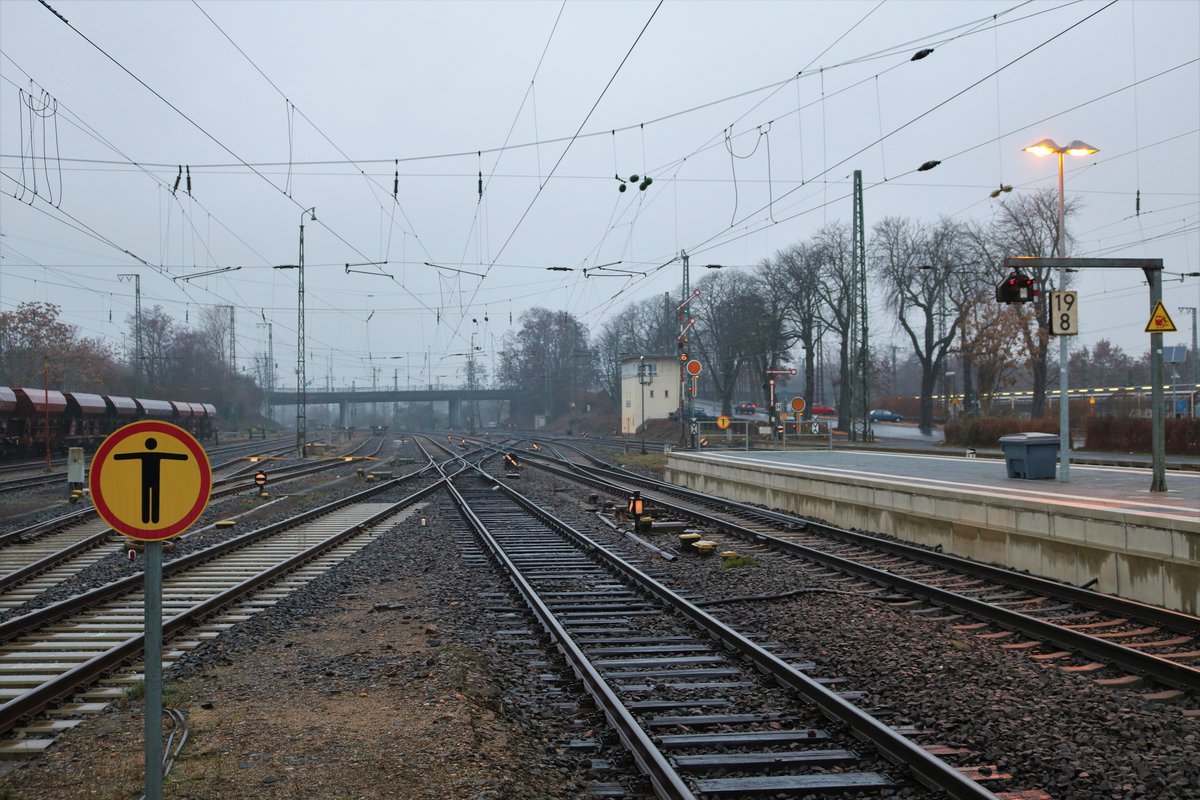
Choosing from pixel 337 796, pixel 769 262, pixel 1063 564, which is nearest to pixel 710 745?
pixel 337 796

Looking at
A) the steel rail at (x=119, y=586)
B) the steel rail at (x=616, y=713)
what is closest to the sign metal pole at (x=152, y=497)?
the steel rail at (x=616, y=713)

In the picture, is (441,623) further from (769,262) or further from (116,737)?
(769,262)

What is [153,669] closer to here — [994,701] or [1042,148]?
[994,701]

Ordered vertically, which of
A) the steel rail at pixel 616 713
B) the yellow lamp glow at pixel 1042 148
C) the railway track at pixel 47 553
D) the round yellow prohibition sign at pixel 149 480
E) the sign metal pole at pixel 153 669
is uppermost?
the yellow lamp glow at pixel 1042 148

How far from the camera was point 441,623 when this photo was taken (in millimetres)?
Result: 9422

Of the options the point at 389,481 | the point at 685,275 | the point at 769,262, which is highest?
the point at 769,262

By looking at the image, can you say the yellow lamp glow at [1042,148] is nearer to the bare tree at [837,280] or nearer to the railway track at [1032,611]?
the railway track at [1032,611]

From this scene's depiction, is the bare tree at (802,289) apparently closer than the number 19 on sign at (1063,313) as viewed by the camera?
No

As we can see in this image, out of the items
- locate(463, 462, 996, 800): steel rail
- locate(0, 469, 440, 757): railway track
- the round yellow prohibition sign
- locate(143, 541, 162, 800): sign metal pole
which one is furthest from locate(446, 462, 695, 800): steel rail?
locate(0, 469, 440, 757): railway track

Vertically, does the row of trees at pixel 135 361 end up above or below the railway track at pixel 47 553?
above

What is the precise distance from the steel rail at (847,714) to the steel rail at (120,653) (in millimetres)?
4992

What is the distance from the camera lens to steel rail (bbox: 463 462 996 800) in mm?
4887

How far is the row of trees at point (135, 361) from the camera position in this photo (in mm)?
56312

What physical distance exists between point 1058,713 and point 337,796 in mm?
4828
